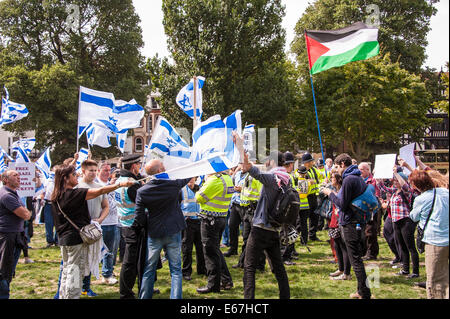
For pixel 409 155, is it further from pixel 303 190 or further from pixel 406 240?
pixel 303 190

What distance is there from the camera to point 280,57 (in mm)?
28953

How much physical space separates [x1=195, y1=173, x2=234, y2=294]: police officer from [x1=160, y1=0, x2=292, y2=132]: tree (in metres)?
18.9

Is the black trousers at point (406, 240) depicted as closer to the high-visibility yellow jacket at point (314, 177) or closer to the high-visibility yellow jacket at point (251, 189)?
the high-visibility yellow jacket at point (251, 189)

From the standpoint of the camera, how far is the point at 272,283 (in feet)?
24.2

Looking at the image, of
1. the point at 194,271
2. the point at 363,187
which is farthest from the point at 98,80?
the point at 363,187

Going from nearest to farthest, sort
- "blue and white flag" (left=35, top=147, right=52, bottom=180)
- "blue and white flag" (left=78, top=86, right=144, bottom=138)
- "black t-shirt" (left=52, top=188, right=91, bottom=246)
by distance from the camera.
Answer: "black t-shirt" (left=52, top=188, right=91, bottom=246) → "blue and white flag" (left=78, top=86, right=144, bottom=138) → "blue and white flag" (left=35, top=147, right=52, bottom=180)

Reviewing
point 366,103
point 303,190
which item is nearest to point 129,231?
point 303,190

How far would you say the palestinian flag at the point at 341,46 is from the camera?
7.46 m

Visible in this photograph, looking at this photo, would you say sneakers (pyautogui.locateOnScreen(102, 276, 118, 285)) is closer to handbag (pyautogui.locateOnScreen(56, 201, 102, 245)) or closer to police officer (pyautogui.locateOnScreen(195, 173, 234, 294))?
police officer (pyautogui.locateOnScreen(195, 173, 234, 294))

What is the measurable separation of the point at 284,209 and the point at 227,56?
22541mm

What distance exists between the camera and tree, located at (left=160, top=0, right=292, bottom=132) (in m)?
26.0

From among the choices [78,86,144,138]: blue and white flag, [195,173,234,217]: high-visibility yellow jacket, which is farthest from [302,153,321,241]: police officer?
[78,86,144,138]: blue and white flag

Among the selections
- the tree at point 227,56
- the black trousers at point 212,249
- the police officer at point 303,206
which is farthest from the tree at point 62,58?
the black trousers at point 212,249

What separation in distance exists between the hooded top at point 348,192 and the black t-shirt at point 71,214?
3720mm
